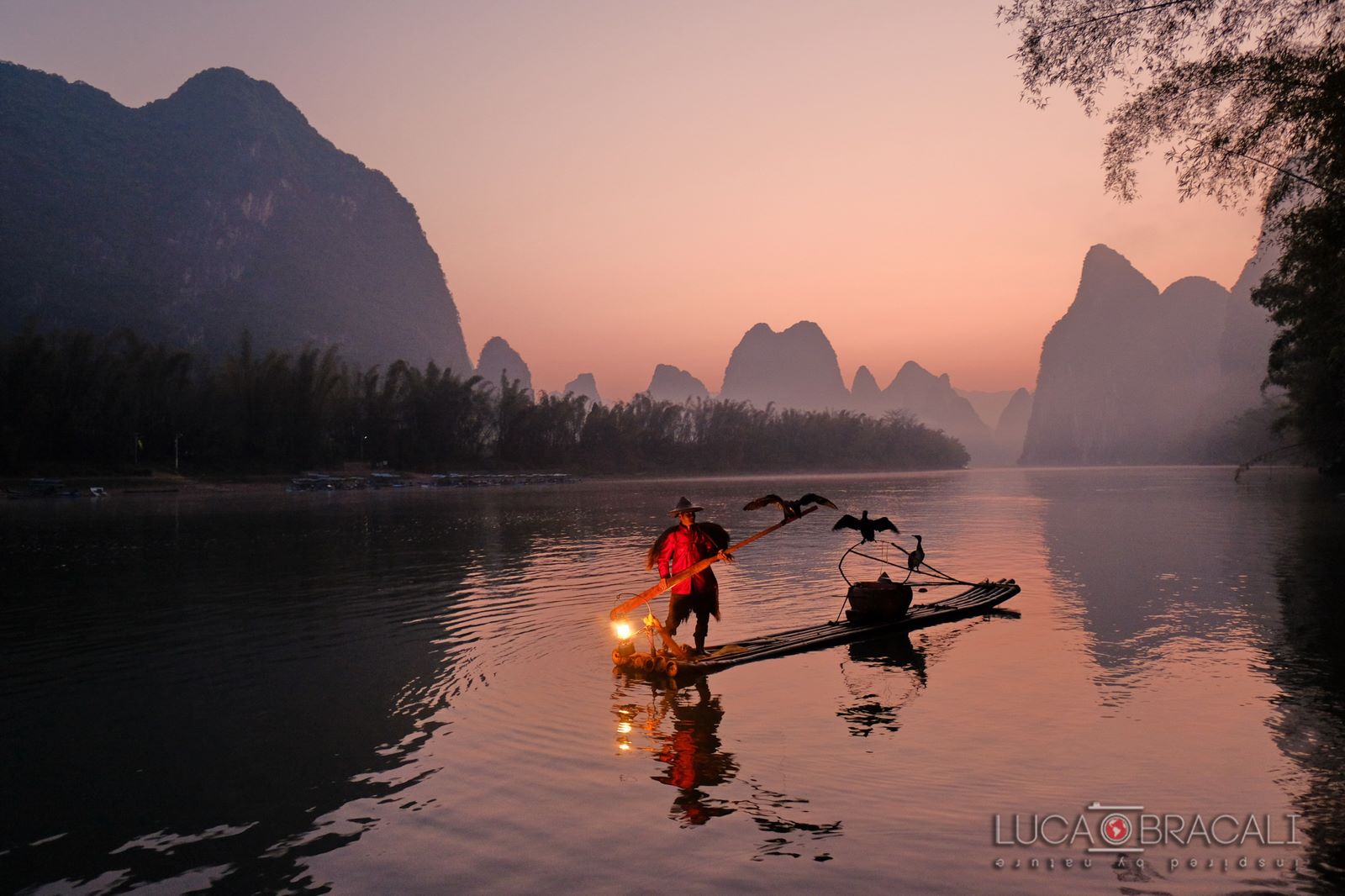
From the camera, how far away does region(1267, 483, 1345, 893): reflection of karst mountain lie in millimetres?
6543

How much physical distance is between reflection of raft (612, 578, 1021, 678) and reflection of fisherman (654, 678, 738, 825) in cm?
90

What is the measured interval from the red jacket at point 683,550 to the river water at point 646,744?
1543 millimetres

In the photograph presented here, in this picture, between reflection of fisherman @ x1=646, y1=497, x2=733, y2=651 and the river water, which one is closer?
the river water

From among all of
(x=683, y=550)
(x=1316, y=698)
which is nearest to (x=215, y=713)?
(x=683, y=550)

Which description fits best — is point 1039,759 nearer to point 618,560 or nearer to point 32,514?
point 618,560

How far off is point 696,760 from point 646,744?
717 mm

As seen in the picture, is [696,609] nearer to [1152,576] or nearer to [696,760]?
[696,760]

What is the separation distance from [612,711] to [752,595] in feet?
33.2

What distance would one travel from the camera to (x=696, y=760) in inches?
339

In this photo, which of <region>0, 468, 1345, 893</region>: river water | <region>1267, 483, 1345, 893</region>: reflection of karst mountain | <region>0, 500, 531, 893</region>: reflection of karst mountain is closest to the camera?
<region>0, 468, 1345, 893</region>: river water

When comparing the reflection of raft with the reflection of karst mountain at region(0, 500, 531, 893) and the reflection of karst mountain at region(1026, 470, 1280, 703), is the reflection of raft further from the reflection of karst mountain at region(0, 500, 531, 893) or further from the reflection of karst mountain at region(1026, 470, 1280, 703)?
the reflection of karst mountain at region(0, 500, 531, 893)

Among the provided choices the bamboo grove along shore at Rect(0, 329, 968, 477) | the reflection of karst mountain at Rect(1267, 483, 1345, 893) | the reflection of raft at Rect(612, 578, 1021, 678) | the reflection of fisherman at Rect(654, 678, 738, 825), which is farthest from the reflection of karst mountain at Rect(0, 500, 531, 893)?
the bamboo grove along shore at Rect(0, 329, 968, 477)

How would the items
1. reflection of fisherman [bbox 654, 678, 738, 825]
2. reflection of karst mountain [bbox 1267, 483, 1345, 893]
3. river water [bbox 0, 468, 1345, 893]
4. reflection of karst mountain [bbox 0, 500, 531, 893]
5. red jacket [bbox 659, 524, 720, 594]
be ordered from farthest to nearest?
red jacket [bbox 659, 524, 720, 594]
reflection of fisherman [bbox 654, 678, 738, 825]
reflection of karst mountain [bbox 0, 500, 531, 893]
reflection of karst mountain [bbox 1267, 483, 1345, 893]
river water [bbox 0, 468, 1345, 893]

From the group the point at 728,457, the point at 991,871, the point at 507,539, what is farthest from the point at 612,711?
the point at 728,457
